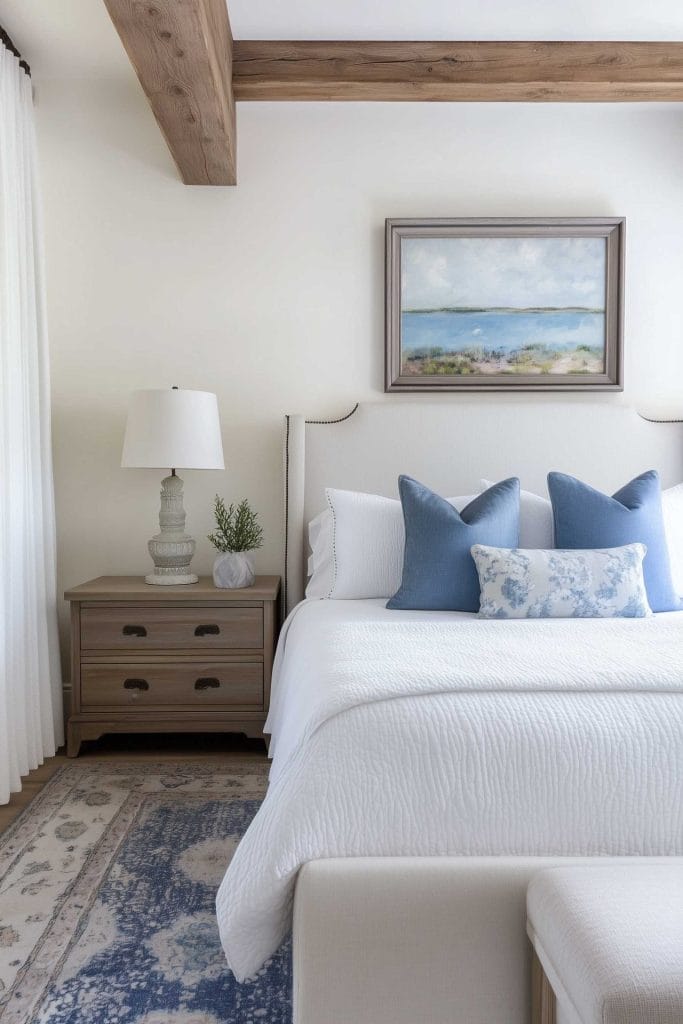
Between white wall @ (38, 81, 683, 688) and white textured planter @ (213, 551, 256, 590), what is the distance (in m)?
0.38

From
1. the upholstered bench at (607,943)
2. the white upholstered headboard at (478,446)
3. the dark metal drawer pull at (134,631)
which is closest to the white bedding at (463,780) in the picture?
the upholstered bench at (607,943)

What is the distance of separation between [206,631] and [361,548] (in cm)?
69

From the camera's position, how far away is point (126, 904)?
1918 mm

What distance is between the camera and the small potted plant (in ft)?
9.89

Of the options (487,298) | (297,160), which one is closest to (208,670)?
(487,298)

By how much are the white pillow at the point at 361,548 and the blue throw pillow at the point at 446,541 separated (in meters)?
0.17

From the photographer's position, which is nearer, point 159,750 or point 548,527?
point 548,527

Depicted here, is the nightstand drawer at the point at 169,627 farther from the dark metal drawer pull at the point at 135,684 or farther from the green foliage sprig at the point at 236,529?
the green foliage sprig at the point at 236,529

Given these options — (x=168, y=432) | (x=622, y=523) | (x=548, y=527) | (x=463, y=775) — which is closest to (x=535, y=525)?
(x=548, y=527)

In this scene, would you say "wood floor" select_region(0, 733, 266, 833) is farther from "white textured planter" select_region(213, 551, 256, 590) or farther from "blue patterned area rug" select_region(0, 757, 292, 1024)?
"white textured planter" select_region(213, 551, 256, 590)

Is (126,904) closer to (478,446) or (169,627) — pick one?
(169,627)

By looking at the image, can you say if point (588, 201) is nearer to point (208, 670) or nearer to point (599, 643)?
point (599, 643)

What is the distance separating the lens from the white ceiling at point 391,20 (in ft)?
8.67

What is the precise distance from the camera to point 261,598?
2.94 meters
